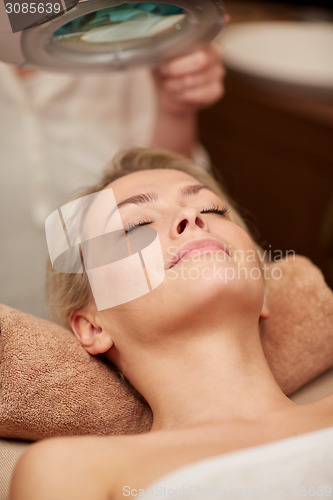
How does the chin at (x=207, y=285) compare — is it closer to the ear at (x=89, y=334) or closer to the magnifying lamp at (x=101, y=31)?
the ear at (x=89, y=334)

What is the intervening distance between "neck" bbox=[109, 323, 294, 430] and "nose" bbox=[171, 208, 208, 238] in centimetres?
17

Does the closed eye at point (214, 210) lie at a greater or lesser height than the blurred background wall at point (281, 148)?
greater

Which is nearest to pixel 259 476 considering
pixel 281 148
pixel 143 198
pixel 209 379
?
pixel 209 379

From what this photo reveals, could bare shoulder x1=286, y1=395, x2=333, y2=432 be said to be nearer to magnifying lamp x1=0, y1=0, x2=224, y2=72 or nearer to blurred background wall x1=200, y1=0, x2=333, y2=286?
magnifying lamp x1=0, y1=0, x2=224, y2=72

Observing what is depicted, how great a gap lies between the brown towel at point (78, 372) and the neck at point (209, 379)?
105 millimetres

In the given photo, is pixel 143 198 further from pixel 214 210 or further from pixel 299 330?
pixel 299 330

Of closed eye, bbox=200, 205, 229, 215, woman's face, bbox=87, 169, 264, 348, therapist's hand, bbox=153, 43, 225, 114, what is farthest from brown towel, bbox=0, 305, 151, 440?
therapist's hand, bbox=153, 43, 225, 114

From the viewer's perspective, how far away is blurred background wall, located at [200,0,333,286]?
1.87m

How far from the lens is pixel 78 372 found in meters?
0.96

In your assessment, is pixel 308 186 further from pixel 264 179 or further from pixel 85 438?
pixel 85 438

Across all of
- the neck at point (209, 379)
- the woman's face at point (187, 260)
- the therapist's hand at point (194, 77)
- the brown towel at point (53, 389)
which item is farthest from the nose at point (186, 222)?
the therapist's hand at point (194, 77)

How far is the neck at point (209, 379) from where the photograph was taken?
86 cm

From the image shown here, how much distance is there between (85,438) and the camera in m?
0.80

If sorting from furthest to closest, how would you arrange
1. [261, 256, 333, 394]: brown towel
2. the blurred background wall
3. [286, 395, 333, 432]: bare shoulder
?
the blurred background wall
[261, 256, 333, 394]: brown towel
[286, 395, 333, 432]: bare shoulder
